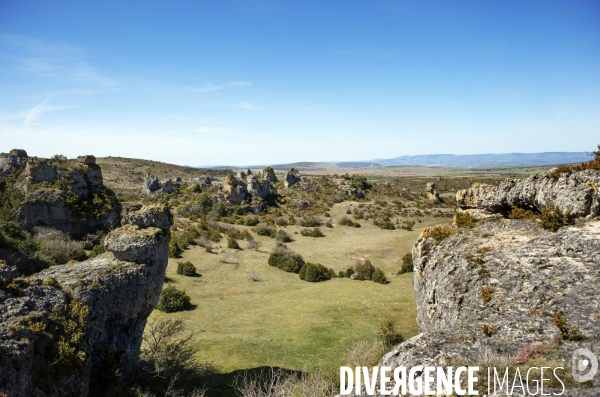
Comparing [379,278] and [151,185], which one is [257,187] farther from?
[379,278]

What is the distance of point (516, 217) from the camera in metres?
12.6

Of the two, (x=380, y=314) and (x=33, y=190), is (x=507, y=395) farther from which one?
(x=33, y=190)

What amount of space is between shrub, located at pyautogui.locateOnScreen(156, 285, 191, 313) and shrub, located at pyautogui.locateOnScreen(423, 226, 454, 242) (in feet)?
46.4

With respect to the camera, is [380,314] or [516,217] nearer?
[516,217]

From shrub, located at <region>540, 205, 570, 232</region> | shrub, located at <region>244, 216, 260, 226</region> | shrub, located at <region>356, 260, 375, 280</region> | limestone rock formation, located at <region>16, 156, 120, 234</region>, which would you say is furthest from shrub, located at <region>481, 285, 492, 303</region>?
shrub, located at <region>244, 216, 260, 226</region>

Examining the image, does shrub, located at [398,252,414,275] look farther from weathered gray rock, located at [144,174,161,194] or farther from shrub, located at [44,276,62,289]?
weathered gray rock, located at [144,174,161,194]

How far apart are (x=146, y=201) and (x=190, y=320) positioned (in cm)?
4010

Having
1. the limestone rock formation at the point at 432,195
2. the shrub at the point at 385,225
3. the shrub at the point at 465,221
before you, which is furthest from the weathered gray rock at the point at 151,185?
the shrub at the point at 465,221

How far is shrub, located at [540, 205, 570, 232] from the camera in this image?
405 inches

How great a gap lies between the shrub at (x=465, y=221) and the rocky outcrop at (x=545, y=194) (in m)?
0.86

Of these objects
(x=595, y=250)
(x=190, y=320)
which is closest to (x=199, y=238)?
(x=190, y=320)

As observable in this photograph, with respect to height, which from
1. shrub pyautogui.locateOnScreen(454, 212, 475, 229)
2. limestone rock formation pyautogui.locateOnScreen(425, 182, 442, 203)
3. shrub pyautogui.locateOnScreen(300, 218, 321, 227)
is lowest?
shrub pyautogui.locateOnScreen(300, 218, 321, 227)

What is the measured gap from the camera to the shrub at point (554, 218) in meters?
10.3

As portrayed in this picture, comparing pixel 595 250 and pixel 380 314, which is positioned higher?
pixel 595 250
